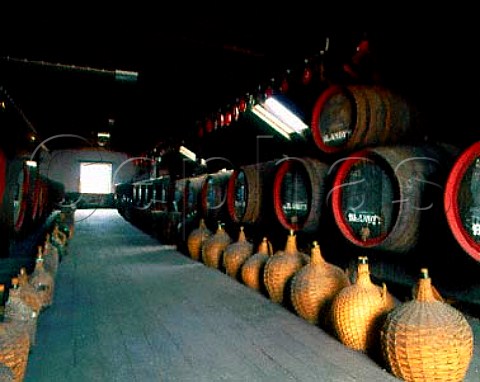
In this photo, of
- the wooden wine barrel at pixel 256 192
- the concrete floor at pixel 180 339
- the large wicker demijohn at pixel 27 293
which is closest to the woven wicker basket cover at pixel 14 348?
the concrete floor at pixel 180 339

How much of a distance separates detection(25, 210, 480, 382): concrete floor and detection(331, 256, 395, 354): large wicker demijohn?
8cm

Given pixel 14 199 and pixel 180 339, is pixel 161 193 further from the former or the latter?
pixel 180 339

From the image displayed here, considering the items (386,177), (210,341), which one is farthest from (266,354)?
(386,177)

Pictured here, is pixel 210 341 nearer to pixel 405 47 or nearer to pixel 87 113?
pixel 405 47

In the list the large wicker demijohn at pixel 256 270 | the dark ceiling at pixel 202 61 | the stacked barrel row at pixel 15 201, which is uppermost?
the dark ceiling at pixel 202 61

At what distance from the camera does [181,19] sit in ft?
13.1

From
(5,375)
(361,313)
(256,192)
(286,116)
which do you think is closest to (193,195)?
(286,116)

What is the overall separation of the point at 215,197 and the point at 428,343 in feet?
13.7

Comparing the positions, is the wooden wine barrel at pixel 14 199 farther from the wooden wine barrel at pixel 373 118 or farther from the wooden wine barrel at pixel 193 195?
the wooden wine barrel at pixel 373 118

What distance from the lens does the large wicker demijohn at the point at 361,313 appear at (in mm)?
2250

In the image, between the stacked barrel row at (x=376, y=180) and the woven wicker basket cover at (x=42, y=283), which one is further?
the woven wicker basket cover at (x=42, y=283)

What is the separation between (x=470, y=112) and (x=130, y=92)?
22.3ft

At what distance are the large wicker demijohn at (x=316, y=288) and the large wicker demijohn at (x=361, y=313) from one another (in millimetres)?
335

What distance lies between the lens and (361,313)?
2266 mm
